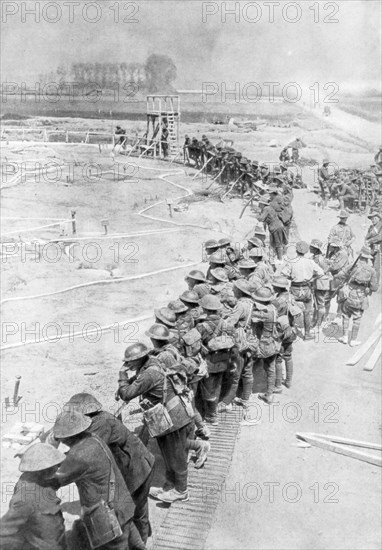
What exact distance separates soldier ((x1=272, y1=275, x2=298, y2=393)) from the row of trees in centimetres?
2778

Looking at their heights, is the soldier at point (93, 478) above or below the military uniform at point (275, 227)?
below

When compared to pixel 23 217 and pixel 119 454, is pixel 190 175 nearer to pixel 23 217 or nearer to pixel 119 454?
pixel 23 217

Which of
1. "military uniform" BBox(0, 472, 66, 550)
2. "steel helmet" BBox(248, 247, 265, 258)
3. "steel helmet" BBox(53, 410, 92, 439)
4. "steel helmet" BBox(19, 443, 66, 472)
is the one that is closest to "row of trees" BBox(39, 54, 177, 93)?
"steel helmet" BBox(248, 247, 265, 258)

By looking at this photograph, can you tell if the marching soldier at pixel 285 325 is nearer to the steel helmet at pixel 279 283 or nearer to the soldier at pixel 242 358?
the steel helmet at pixel 279 283

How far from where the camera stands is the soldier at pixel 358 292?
912cm

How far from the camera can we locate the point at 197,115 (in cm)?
6331

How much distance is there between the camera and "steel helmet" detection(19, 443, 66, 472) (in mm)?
3643

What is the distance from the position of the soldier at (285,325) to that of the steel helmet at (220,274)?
677mm

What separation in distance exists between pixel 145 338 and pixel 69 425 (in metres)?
5.27

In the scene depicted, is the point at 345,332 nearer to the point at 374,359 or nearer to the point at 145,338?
the point at 374,359

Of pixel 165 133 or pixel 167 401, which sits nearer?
pixel 167 401

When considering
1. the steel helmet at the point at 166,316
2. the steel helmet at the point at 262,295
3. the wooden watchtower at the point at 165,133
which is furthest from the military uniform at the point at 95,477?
the wooden watchtower at the point at 165,133

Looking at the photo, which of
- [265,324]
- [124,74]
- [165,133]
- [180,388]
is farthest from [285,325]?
[124,74]

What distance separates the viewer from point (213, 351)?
6512 millimetres
